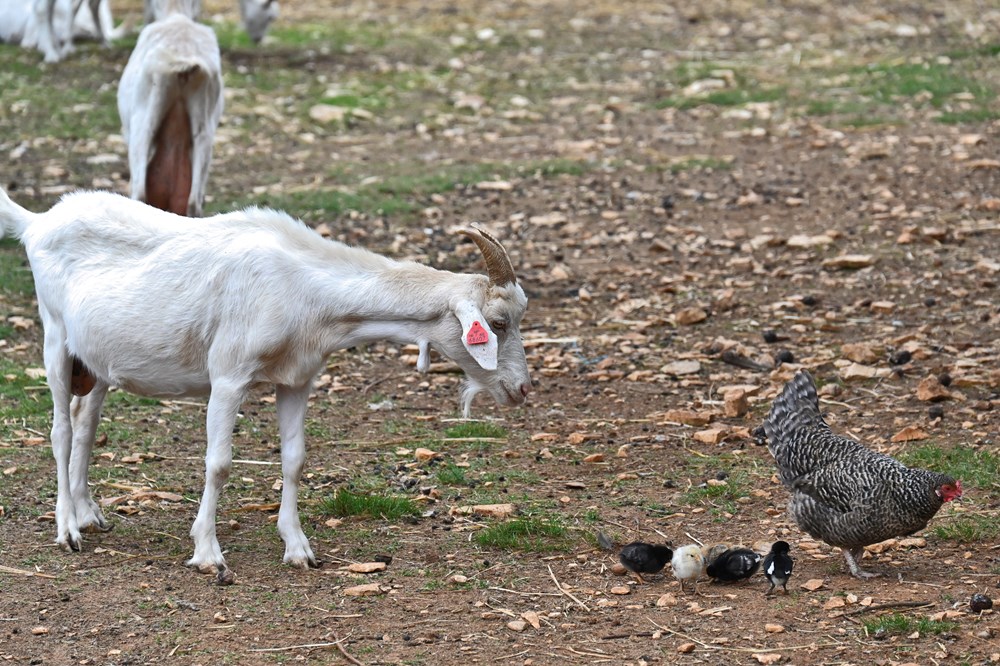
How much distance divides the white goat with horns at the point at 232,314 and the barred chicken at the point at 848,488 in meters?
1.28

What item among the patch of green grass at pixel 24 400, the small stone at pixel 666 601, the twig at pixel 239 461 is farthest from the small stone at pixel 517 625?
the patch of green grass at pixel 24 400

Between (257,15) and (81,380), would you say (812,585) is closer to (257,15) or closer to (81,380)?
(81,380)

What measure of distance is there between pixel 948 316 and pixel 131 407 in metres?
5.24

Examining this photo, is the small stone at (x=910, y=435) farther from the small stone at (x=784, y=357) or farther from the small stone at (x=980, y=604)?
the small stone at (x=980, y=604)

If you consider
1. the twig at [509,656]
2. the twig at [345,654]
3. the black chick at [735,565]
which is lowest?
the twig at [345,654]

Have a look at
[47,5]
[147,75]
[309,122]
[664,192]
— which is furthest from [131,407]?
[47,5]

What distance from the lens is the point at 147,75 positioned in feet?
31.3

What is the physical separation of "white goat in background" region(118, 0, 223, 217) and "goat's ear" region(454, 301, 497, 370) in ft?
13.9

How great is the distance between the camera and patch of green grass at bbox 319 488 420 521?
680 centimetres

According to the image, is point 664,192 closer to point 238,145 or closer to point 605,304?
point 605,304

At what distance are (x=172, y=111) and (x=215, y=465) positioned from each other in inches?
169

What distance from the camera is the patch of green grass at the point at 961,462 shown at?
6.89 m

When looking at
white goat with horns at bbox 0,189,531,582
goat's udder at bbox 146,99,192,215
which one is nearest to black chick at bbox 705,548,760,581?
white goat with horns at bbox 0,189,531,582

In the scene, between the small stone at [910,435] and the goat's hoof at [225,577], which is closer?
the goat's hoof at [225,577]
